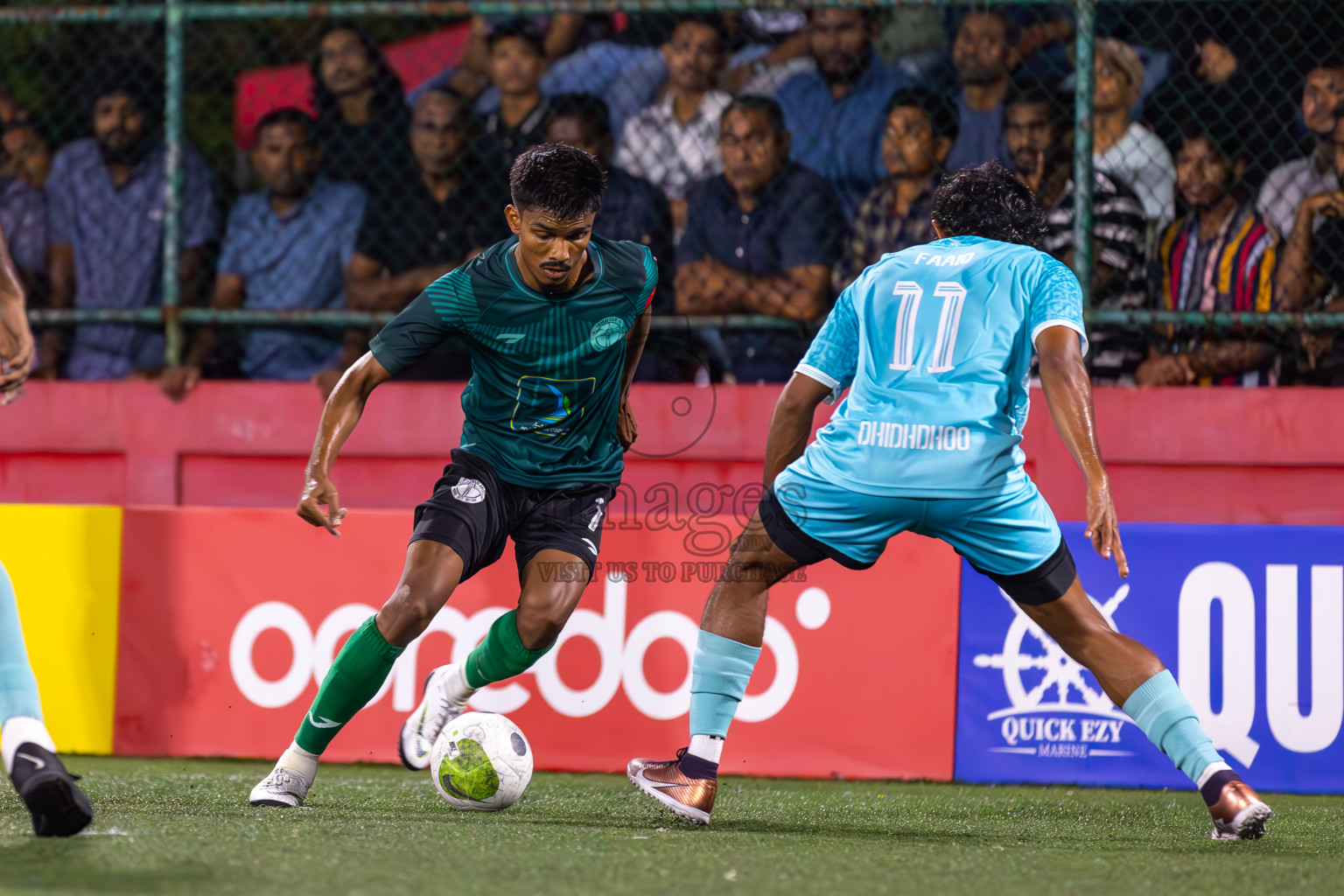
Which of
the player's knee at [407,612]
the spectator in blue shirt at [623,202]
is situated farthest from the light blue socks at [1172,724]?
the spectator in blue shirt at [623,202]

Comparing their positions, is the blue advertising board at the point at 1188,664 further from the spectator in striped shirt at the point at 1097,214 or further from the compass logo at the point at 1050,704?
the spectator in striped shirt at the point at 1097,214

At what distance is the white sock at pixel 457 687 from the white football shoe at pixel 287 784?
59 cm

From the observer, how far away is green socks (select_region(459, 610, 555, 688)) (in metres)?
4.15

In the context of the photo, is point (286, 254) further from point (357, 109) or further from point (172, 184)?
point (357, 109)

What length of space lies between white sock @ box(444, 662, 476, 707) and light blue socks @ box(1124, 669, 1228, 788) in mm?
1973

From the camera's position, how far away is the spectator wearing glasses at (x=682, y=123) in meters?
6.09

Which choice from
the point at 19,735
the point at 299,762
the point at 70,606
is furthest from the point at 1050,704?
the point at 70,606

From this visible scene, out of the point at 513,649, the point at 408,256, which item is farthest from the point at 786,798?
the point at 408,256

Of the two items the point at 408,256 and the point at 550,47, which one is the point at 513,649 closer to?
the point at 408,256

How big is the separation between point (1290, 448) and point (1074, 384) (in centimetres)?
259

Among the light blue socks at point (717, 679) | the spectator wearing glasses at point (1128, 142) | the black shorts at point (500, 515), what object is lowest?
the light blue socks at point (717, 679)

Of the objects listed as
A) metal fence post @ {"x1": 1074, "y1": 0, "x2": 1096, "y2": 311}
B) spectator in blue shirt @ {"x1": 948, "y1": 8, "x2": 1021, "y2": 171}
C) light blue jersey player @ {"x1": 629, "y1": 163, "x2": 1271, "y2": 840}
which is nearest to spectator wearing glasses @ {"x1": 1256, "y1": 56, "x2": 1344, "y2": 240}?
metal fence post @ {"x1": 1074, "y1": 0, "x2": 1096, "y2": 311}

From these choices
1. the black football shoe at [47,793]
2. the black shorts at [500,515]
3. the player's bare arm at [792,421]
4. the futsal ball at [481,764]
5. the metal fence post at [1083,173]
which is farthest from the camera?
the metal fence post at [1083,173]

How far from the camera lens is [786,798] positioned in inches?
176
